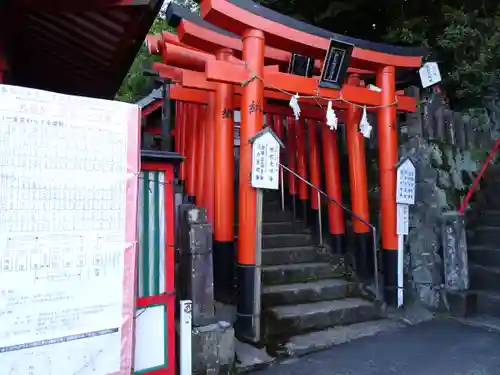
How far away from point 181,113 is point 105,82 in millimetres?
4015

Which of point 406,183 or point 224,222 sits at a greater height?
point 406,183

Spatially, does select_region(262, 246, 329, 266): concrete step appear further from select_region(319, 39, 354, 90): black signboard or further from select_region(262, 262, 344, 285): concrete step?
select_region(319, 39, 354, 90): black signboard

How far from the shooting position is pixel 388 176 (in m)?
6.84

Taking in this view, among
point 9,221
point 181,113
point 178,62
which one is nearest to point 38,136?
point 9,221

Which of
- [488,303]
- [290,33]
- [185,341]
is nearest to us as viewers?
[185,341]

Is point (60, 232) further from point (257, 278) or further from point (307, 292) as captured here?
point (307, 292)

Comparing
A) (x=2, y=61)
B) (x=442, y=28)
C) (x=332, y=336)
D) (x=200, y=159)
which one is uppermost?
(x=442, y=28)

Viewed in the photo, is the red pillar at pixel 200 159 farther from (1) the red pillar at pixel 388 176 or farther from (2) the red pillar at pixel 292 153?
(1) the red pillar at pixel 388 176

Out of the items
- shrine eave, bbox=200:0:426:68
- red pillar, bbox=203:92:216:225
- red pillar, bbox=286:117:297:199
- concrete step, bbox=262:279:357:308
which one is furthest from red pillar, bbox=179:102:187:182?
shrine eave, bbox=200:0:426:68

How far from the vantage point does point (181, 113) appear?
10.7 m

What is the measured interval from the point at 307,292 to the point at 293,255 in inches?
40.1

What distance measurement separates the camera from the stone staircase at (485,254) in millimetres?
6703

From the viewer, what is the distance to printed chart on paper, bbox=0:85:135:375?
107 inches

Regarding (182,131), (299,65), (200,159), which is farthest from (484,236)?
(182,131)
